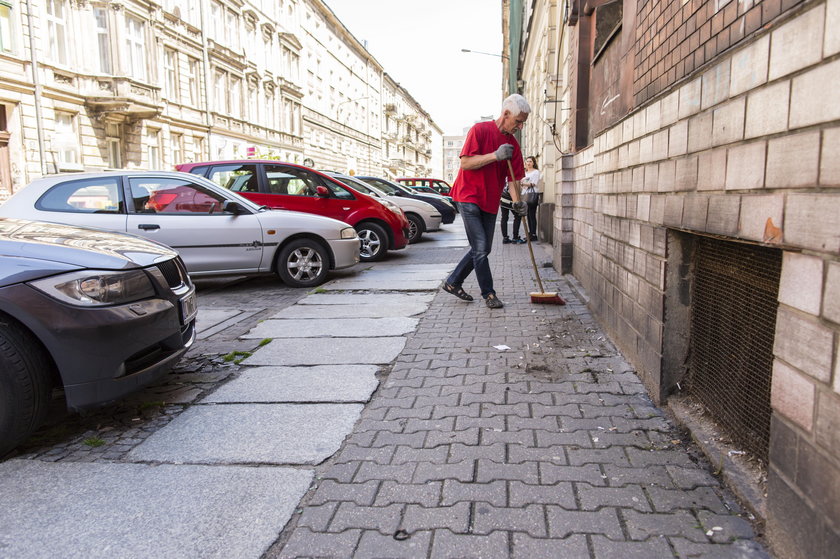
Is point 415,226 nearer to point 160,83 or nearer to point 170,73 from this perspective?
point 160,83

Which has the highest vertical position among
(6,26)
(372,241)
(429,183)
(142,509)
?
(6,26)

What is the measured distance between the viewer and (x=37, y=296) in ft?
9.81

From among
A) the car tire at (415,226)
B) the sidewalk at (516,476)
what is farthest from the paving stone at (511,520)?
the car tire at (415,226)

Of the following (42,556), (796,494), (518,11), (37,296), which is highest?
(518,11)

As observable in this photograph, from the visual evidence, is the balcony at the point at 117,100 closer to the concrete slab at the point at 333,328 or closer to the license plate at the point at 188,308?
the concrete slab at the point at 333,328

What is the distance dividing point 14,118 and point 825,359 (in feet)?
88.6

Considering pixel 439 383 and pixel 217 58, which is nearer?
pixel 439 383

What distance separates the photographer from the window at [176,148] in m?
31.0

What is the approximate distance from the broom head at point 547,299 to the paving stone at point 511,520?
4100 mm

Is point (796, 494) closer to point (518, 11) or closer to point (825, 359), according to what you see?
point (825, 359)

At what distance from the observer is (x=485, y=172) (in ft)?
20.2

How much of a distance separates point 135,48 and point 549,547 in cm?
3172

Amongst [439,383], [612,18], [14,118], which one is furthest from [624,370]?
[14,118]

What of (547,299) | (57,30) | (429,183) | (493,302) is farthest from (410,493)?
(57,30)
